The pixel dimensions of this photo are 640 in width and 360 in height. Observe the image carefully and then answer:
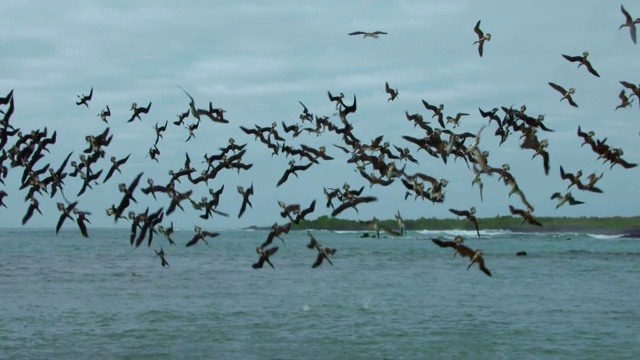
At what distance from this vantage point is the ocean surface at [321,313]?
33906 millimetres

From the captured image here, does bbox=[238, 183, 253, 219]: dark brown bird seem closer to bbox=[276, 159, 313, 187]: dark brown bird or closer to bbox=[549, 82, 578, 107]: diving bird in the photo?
bbox=[276, 159, 313, 187]: dark brown bird

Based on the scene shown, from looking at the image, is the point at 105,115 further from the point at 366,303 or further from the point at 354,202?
the point at 366,303

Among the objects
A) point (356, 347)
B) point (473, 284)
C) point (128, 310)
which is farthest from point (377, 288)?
point (356, 347)

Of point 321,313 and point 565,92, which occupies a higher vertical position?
point 565,92

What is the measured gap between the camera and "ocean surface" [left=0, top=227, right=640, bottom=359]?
33906 millimetres

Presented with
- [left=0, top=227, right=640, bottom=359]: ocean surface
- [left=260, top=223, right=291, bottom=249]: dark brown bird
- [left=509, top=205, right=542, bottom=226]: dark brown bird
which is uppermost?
[left=509, top=205, right=542, bottom=226]: dark brown bird

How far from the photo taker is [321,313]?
44469mm

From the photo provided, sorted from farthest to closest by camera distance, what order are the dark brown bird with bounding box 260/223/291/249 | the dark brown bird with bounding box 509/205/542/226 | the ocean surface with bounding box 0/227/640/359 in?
the ocean surface with bounding box 0/227/640/359 < the dark brown bird with bounding box 260/223/291/249 < the dark brown bird with bounding box 509/205/542/226

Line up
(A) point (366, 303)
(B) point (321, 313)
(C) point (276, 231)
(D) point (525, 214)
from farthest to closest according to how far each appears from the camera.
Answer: (A) point (366, 303)
(B) point (321, 313)
(C) point (276, 231)
(D) point (525, 214)

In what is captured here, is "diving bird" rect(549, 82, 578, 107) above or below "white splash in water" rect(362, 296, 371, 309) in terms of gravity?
above

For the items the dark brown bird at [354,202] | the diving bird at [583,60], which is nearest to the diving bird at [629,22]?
the diving bird at [583,60]

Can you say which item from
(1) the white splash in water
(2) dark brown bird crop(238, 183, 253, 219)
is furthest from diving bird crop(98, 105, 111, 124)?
(1) the white splash in water

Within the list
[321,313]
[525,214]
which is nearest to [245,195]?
[525,214]

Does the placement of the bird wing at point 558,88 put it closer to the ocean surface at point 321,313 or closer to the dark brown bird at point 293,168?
the dark brown bird at point 293,168
